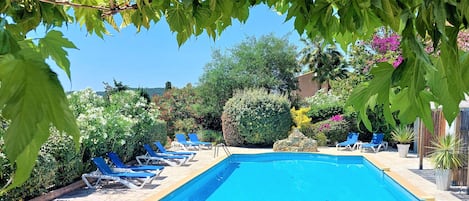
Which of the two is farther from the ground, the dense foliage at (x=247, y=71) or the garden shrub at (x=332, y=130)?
the dense foliage at (x=247, y=71)

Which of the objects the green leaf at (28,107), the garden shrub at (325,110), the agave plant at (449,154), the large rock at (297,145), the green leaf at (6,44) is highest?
the garden shrub at (325,110)

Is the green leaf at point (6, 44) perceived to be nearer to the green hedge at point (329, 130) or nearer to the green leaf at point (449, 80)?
the green leaf at point (449, 80)

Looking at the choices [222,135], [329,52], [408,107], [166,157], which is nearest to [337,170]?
[166,157]

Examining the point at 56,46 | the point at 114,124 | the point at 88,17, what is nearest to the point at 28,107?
the point at 56,46

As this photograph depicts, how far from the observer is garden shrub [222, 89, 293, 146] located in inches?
835

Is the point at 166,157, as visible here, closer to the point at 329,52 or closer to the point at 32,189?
the point at 32,189

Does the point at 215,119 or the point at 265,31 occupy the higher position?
the point at 265,31

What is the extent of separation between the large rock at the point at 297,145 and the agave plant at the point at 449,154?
344 inches

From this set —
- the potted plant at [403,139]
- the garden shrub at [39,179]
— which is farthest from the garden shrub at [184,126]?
the garden shrub at [39,179]

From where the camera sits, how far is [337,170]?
589 inches

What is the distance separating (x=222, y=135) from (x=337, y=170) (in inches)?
380

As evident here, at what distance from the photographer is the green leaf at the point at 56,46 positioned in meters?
0.86

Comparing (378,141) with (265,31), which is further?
(265,31)

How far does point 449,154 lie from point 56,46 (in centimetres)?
1070
